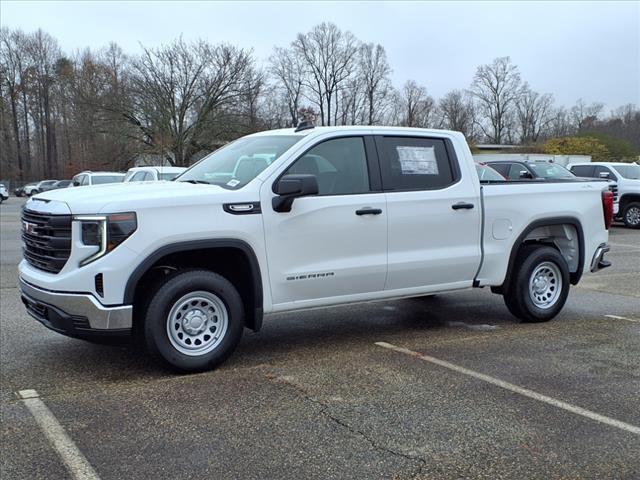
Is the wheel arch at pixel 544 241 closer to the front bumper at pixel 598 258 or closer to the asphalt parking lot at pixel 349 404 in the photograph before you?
the front bumper at pixel 598 258

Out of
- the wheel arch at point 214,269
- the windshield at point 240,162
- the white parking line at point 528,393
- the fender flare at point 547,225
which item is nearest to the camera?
the white parking line at point 528,393

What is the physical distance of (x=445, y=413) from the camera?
13.6 ft

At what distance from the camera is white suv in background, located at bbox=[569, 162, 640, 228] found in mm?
18906

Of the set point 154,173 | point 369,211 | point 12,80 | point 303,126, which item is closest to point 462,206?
point 369,211

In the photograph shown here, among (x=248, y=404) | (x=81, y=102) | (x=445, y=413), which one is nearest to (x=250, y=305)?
(x=248, y=404)

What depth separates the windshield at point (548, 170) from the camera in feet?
57.0

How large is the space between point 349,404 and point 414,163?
2.56 metres

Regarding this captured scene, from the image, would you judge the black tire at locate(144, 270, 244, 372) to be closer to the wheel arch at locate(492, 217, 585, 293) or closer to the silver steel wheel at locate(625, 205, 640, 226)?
the wheel arch at locate(492, 217, 585, 293)

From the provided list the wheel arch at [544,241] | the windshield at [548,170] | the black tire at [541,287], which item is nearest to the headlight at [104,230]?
the wheel arch at [544,241]

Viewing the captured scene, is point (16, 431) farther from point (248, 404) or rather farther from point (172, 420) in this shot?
point (248, 404)

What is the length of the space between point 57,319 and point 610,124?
280 feet

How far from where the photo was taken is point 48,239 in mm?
4648

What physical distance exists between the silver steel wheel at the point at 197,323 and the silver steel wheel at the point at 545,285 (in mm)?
3498

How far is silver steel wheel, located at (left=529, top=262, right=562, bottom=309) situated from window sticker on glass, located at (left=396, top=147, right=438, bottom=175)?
1722mm
